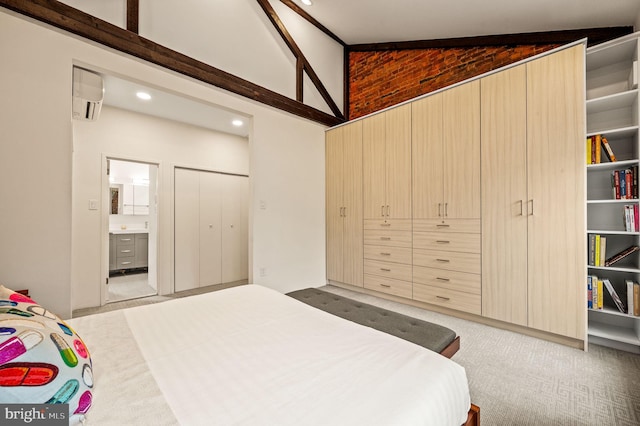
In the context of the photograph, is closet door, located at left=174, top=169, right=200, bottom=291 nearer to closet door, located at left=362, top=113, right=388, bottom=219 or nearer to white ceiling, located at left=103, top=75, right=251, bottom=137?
white ceiling, located at left=103, top=75, right=251, bottom=137

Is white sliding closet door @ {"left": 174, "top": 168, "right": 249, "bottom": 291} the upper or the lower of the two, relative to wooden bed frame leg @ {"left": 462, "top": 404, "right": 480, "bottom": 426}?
upper

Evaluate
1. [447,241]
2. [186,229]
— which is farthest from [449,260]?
[186,229]

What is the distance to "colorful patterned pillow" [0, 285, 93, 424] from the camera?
2.07 feet

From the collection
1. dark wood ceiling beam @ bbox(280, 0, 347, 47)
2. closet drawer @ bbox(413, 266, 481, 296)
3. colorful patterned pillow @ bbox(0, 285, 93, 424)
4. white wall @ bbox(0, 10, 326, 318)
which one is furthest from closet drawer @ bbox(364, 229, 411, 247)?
dark wood ceiling beam @ bbox(280, 0, 347, 47)

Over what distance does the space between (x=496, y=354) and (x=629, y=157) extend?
211 cm

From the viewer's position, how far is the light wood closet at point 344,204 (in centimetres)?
390

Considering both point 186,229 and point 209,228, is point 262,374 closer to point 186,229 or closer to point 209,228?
point 186,229

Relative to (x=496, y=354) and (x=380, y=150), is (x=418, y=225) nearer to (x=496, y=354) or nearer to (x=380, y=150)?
(x=380, y=150)

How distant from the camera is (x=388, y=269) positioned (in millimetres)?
3527

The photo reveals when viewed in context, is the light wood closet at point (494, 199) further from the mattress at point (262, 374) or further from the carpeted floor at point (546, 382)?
the mattress at point (262, 374)

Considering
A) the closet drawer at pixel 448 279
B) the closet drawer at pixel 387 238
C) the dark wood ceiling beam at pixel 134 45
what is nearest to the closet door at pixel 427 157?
the closet drawer at pixel 387 238

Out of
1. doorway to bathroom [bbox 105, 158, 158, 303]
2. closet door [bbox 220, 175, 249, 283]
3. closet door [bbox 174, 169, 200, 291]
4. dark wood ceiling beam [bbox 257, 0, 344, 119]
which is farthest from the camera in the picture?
doorway to bathroom [bbox 105, 158, 158, 303]

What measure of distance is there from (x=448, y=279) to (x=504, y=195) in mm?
1057

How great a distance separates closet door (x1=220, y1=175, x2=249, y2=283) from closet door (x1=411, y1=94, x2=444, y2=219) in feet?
10.1
